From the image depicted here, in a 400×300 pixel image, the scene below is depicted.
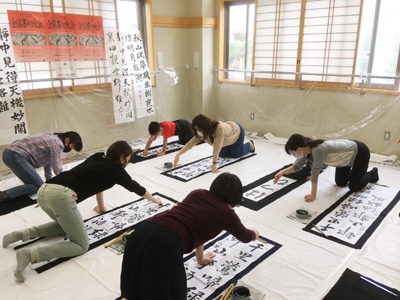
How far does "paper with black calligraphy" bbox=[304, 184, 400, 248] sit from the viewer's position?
216cm

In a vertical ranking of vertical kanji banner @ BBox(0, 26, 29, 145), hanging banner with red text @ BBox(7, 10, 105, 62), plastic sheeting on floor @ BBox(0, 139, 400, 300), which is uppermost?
hanging banner with red text @ BBox(7, 10, 105, 62)

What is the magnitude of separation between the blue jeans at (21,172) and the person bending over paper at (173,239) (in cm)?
170

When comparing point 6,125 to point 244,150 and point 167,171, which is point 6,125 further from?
point 244,150

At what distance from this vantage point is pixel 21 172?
8.75ft

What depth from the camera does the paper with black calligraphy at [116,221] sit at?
2125 millimetres

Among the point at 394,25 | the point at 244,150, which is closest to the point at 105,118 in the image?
the point at 244,150

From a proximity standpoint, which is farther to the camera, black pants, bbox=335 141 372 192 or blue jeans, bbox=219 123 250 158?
blue jeans, bbox=219 123 250 158

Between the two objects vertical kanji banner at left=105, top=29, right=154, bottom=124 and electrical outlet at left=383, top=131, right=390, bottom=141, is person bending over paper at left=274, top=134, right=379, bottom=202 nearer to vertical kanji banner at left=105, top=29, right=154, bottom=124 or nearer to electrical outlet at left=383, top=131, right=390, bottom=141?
electrical outlet at left=383, top=131, right=390, bottom=141

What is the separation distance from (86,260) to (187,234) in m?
0.89

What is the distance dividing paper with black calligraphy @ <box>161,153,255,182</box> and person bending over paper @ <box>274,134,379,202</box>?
86cm

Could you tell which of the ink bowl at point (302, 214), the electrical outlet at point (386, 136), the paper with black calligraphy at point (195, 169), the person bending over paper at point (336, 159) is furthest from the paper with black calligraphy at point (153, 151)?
the electrical outlet at point (386, 136)

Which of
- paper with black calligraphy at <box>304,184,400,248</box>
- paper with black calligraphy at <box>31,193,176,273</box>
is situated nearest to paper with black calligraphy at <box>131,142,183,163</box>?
paper with black calligraphy at <box>31,193,176,273</box>

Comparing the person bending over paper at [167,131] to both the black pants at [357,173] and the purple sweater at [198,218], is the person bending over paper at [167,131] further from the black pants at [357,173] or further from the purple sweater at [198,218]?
the purple sweater at [198,218]

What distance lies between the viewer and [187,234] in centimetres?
136
